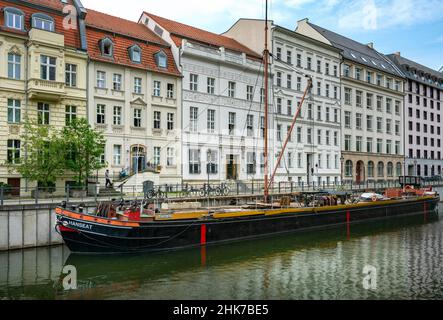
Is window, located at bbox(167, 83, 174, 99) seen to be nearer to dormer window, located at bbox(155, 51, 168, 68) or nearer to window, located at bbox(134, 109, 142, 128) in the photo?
dormer window, located at bbox(155, 51, 168, 68)

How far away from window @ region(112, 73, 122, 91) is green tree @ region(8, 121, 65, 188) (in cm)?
866

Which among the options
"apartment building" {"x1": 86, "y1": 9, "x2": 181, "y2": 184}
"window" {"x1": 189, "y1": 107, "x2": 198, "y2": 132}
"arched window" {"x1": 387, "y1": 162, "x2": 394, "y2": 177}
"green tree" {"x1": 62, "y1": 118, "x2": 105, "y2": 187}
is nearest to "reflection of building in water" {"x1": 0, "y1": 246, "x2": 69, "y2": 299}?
"green tree" {"x1": 62, "y1": 118, "x2": 105, "y2": 187}

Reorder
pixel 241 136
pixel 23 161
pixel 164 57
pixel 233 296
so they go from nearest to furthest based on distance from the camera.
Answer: pixel 233 296 → pixel 23 161 → pixel 164 57 → pixel 241 136

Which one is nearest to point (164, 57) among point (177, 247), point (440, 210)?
point (177, 247)

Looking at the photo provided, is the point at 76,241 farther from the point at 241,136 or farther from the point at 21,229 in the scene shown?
the point at 241,136

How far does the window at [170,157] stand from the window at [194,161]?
2.00 m

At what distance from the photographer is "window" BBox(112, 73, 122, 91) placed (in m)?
38.8

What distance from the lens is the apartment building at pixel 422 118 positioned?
76.9 meters

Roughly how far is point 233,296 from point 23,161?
21459mm

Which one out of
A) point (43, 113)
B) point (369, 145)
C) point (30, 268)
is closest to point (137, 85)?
point (43, 113)

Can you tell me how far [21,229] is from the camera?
23.5 meters

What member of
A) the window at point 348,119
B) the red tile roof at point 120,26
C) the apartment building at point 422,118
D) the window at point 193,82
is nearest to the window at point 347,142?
the window at point 348,119

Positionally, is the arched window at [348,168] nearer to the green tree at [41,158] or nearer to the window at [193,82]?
the window at [193,82]

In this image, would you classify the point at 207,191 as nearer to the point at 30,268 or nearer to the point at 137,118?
Result: the point at 137,118
